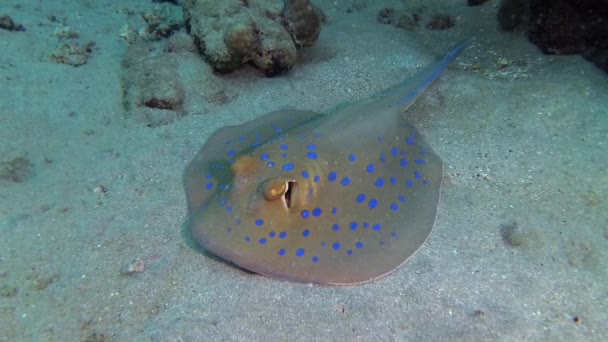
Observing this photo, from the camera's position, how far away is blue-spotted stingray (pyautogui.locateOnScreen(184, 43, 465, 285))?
300 centimetres

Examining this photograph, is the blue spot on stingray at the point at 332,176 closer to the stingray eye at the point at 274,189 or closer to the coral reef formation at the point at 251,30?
the stingray eye at the point at 274,189

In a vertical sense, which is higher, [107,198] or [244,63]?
[244,63]

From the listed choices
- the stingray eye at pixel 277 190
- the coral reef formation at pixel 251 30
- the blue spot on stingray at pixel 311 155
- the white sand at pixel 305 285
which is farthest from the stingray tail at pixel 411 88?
the coral reef formation at pixel 251 30

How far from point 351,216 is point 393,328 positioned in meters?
0.99

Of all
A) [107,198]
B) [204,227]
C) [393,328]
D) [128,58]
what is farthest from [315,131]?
[128,58]

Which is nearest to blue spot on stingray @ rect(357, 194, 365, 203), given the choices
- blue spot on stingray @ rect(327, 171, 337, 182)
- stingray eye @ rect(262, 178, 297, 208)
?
blue spot on stingray @ rect(327, 171, 337, 182)

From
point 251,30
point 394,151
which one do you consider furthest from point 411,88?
point 251,30

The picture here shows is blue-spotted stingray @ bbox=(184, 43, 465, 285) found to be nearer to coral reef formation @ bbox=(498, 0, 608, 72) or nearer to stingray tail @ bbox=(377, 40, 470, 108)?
stingray tail @ bbox=(377, 40, 470, 108)

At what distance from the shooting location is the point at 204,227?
3.18m

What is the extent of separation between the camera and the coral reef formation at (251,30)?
18.9 ft

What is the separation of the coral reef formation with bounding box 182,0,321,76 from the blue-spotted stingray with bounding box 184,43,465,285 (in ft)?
7.22

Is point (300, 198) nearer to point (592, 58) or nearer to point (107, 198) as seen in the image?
point (107, 198)

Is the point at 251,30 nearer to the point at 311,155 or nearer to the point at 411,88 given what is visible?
the point at 411,88

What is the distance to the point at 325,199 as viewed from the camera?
3379 mm
